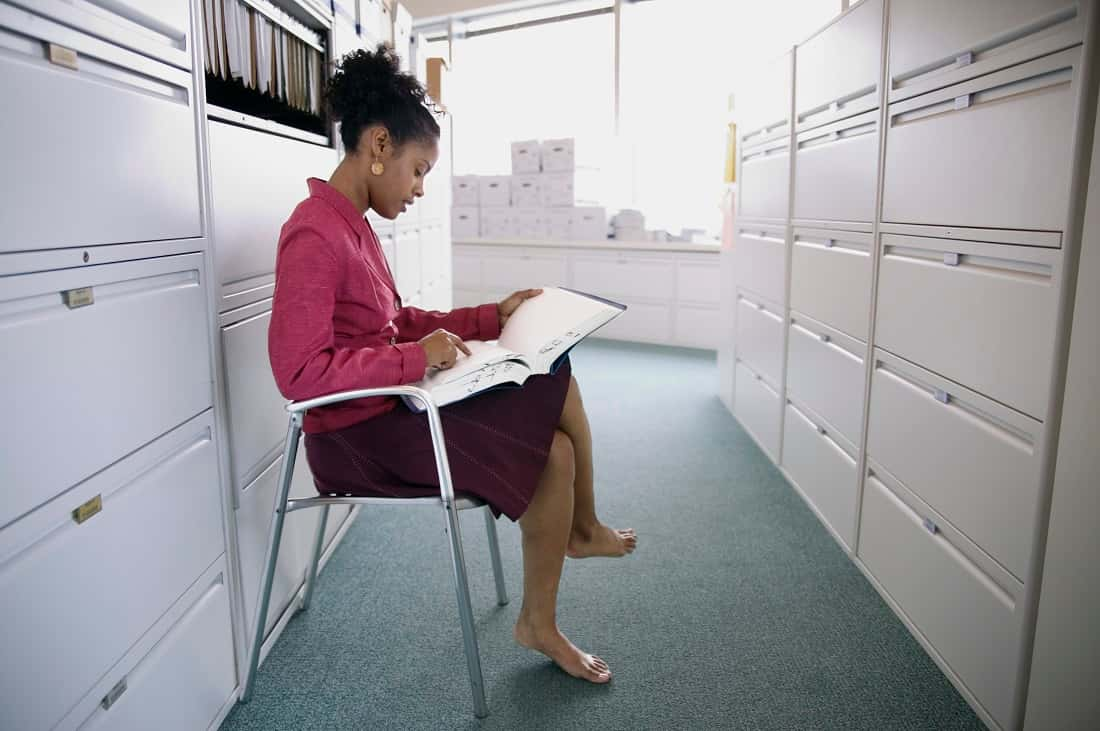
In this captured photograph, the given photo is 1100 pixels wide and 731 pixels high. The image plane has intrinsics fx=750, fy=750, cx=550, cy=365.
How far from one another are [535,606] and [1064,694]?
35.6 inches

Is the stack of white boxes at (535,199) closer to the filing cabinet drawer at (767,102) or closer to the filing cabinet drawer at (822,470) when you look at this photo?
the filing cabinet drawer at (767,102)

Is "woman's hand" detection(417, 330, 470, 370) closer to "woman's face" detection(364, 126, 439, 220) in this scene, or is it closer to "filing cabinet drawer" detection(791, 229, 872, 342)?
"woman's face" detection(364, 126, 439, 220)

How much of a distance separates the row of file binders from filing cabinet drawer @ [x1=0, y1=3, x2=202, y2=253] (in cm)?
25

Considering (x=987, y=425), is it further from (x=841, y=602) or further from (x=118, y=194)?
(x=118, y=194)

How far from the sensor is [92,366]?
3.25 feet

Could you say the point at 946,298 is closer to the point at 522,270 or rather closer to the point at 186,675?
the point at 186,675

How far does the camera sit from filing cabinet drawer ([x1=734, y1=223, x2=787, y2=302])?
2.71 m

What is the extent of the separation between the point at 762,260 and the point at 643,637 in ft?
5.68

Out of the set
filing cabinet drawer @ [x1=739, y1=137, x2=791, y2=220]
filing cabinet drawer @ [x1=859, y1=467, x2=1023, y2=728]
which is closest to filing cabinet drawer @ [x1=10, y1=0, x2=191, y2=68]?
filing cabinet drawer @ [x1=859, y1=467, x2=1023, y2=728]

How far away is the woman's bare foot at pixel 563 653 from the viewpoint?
1521 millimetres

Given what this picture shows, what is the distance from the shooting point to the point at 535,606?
1.53 meters

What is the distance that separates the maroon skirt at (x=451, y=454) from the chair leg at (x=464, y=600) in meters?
0.09

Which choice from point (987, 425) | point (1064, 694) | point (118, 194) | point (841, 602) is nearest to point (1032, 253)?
point (987, 425)

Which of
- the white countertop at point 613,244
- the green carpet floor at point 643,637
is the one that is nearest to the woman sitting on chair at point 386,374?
the green carpet floor at point 643,637
